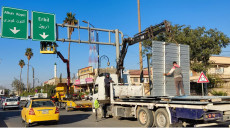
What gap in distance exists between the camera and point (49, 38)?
1580cm

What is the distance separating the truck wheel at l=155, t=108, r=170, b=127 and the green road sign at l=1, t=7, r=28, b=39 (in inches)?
402

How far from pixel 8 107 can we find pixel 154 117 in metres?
22.2

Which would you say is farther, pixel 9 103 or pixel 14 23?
pixel 9 103

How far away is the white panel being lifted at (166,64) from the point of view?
11.7 metres

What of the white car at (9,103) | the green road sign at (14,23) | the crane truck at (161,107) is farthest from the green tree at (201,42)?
the white car at (9,103)

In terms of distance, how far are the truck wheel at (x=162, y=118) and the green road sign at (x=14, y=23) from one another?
10.2 metres

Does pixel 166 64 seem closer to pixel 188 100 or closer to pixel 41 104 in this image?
pixel 188 100

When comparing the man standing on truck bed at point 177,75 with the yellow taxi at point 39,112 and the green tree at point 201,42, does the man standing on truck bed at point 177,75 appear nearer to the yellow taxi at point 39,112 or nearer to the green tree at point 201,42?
the yellow taxi at point 39,112

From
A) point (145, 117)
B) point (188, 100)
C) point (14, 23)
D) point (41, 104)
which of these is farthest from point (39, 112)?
point (188, 100)

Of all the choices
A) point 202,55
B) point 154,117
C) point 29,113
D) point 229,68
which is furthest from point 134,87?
point 229,68

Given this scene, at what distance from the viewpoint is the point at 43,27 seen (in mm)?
15828

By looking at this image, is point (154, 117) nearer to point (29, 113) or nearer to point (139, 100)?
point (139, 100)

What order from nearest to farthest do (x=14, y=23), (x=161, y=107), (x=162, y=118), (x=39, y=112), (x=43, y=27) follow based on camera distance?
(x=162, y=118) < (x=161, y=107) < (x=39, y=112) < (x=14, y=23) < (x=43, y=27)

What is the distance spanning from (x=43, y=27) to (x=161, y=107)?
10258 mm
